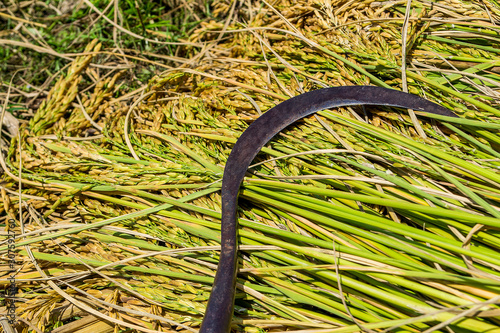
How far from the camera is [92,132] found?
2.02 m

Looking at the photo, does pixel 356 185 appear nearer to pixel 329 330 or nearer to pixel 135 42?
pixel 329 330

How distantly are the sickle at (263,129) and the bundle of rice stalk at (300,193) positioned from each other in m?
0.06

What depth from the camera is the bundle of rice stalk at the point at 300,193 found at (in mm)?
1116

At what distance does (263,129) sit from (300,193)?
0.33 meters

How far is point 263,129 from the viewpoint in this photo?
142 centimetres

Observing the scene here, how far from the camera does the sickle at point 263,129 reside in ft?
3.91

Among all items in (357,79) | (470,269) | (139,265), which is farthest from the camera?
(357,79)

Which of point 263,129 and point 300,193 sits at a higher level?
point 263,129

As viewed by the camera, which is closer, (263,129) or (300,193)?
(300,193)

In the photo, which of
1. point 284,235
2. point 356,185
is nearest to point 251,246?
point 284,235

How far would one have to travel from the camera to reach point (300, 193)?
131 cm

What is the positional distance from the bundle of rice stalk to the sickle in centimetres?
6

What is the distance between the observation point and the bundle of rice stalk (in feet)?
3.66

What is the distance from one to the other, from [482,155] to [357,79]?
0.62 meters
